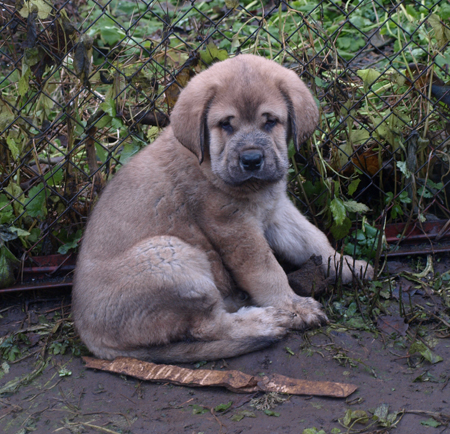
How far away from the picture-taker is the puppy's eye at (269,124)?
341cm

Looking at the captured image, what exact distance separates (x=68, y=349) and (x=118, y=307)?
650 millimetres

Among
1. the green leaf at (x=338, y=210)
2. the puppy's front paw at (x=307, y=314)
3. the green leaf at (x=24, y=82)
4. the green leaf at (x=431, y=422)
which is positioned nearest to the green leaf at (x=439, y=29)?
the green leaf at (x=338, y=210)

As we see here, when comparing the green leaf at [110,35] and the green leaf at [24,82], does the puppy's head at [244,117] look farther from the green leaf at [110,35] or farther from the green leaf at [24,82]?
the green leaf at [110,35]

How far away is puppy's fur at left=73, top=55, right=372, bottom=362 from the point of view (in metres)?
3.34

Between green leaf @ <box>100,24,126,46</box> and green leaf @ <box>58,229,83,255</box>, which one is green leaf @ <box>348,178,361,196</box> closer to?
green leaf @ <box>58,229,83,255</box>

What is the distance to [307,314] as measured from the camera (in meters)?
3.51

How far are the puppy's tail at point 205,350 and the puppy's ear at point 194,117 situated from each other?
1188 mm

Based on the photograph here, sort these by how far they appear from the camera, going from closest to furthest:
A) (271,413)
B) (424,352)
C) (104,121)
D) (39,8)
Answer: (271,413), (424,352), (39,8), (104,121)

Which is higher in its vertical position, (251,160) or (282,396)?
(251,160)

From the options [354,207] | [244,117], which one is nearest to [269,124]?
[244,117]

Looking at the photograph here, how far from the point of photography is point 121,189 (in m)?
3.77

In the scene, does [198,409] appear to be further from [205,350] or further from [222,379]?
[205,350]

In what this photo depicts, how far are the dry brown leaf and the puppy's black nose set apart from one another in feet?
4.08

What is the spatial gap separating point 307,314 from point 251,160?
110 cm
